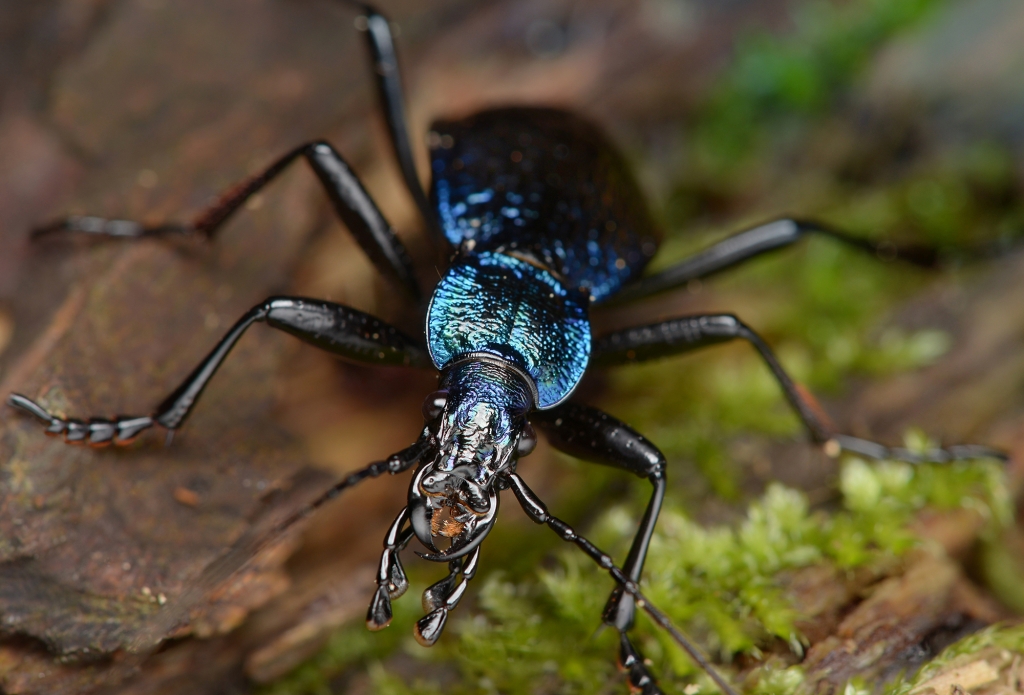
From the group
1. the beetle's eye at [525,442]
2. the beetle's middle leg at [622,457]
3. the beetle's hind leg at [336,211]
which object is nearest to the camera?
the beetle's eye at [525,442]

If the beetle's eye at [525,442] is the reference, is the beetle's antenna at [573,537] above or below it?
below

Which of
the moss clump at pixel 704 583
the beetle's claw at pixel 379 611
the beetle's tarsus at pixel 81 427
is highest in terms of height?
the beetle's tarsus at pixel 81 427

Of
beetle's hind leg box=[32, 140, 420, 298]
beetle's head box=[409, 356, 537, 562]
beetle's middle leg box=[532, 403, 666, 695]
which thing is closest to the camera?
beetle's head box=[409, 356, 537, 562]

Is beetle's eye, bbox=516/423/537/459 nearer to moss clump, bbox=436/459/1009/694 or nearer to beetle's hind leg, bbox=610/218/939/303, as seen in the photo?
moss clump, bbox=436/459/1009/694

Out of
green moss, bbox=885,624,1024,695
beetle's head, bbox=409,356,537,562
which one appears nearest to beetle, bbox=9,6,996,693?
beetle's head, bbox=409,356,537,562

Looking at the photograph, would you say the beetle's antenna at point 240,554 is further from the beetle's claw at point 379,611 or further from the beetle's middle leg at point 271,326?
the beetle's middle leg at point 271,326

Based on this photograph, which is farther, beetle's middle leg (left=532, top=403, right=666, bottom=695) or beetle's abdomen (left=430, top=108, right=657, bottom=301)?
beetle's abdomen (left=430, top=108, right=657, bottom=301)

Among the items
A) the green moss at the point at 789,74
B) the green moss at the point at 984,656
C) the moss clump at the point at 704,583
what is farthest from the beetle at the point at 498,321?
the green moss at the point at 789,74

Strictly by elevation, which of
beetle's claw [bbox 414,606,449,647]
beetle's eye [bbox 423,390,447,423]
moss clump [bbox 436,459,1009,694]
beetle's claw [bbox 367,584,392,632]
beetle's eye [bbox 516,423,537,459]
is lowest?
moss clump [bbox 436,459,1009,694]
